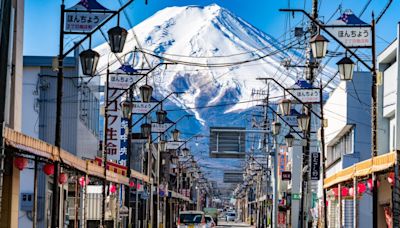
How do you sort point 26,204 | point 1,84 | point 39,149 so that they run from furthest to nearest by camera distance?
point 26,204 < point 39,149 < point 1,84

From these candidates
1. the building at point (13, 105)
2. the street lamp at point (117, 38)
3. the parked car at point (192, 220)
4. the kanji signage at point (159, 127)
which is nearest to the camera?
the street lamp at point (117, 38)

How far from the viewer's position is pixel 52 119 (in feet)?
153

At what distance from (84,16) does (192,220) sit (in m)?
31.9

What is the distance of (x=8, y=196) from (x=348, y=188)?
1493 cm

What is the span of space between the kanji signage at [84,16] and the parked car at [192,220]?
100 ft

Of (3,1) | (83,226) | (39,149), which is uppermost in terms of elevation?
(3,1)

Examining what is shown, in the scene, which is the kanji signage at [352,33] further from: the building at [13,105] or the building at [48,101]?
the building at [48,101]

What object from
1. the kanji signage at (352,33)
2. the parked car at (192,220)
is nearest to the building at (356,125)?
the parked car at (192,220)

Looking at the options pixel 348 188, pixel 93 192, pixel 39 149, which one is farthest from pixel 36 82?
pixel 39 149

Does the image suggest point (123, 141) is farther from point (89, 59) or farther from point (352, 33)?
point (89, 59)

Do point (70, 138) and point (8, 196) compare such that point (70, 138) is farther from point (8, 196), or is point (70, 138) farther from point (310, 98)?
point (8, 196)

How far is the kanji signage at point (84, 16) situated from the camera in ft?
74.9

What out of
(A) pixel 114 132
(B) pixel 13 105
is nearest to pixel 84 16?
(B) pixel 13 105

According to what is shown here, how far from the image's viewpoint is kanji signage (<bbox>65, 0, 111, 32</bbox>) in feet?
74.9
